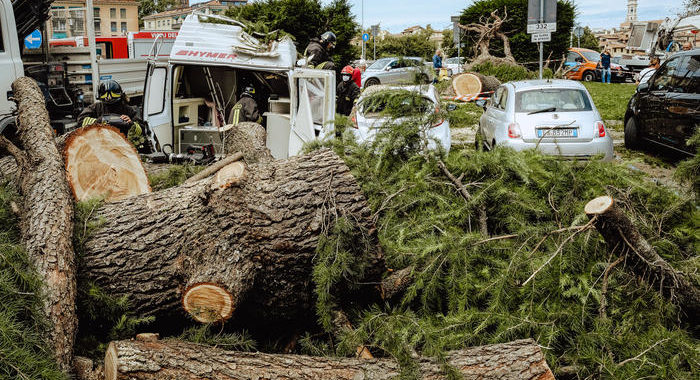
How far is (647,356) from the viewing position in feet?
10.8

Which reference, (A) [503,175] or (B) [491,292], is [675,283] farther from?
(A) [503,175]

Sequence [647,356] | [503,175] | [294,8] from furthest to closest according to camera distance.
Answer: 1. [294,8]
2. [503,175]
3. [647,356]

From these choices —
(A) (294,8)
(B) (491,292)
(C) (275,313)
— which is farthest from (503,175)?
(A) (294,8)

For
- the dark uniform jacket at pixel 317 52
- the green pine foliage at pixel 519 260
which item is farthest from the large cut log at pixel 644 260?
the dark uniform jacket at pixel 317 52

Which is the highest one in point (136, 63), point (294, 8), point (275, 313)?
point (294, 8)

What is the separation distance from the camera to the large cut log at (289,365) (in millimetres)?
3092

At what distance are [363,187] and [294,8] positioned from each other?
62.5 ft

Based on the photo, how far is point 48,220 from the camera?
3.91 meters

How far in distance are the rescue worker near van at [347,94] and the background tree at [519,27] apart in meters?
16.6

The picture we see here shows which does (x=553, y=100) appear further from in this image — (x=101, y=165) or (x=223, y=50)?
(x=101, y=165)

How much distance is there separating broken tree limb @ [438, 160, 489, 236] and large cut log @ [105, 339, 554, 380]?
4.75ft

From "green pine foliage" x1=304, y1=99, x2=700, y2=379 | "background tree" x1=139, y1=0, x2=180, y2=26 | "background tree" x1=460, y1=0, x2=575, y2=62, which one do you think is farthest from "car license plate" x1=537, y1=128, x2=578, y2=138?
"background tree" x1=139, y1=0, x2=180, y2=26

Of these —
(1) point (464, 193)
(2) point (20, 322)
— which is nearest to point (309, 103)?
(1) point (464, 193)

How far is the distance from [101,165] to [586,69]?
93.4 ft
